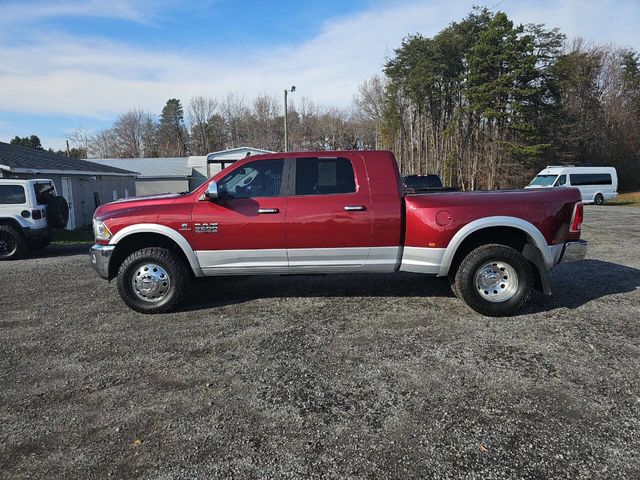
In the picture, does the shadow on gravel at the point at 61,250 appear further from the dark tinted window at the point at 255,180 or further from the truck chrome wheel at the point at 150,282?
the dark tinted window at the point at 255,180

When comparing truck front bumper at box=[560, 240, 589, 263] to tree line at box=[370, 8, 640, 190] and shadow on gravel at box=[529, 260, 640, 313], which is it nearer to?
shadow on gravel at box=[529, 260, 640, 313]

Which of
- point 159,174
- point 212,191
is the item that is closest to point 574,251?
point 212,191

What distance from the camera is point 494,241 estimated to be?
197 inches

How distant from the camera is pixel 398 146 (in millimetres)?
44906

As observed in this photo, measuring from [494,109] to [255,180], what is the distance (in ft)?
106

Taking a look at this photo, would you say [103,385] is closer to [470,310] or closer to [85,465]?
[85,465]

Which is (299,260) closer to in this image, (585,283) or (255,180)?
(255,180)

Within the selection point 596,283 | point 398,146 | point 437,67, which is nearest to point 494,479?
point 596,283

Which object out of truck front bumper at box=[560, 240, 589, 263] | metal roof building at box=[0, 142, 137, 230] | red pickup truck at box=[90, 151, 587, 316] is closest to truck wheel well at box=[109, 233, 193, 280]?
red pickup truck at box=[90, 151, 587, 316]

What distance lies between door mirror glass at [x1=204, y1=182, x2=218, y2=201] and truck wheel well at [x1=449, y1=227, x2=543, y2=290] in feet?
9.74

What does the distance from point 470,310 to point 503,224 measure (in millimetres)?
1134

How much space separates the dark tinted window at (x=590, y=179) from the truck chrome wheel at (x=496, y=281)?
79.3 ft

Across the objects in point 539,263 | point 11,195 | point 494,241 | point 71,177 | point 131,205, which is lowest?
point 539,263

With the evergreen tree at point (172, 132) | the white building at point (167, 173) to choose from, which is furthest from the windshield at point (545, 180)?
the evergreen tree at point (172, 132)
